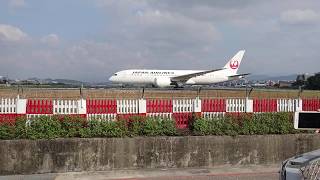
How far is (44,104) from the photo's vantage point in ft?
38.4

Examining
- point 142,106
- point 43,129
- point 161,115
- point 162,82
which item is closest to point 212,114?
point 161,115

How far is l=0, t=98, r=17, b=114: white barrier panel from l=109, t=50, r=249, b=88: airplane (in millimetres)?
47530

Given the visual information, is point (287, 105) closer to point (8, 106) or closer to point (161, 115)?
point (161, 115)

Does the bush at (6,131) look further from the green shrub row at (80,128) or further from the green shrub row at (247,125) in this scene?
the green shrub row at (247,125)

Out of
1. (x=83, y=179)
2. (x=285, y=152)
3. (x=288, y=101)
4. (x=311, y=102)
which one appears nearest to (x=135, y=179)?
(x=83, y=179)

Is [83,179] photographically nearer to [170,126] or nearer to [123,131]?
[123,131]

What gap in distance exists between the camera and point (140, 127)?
1178 cm

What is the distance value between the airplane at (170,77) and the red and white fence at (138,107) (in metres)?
45.6

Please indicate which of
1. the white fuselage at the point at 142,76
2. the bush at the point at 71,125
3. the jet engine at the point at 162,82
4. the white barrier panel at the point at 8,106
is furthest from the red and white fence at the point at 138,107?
→ the white fuselage at the point at 142,76

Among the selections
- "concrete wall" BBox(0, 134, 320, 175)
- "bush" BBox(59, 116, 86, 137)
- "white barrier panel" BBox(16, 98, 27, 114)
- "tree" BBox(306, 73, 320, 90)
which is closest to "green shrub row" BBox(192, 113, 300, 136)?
"concrete wall" BBox(0, 134, 320, 175)

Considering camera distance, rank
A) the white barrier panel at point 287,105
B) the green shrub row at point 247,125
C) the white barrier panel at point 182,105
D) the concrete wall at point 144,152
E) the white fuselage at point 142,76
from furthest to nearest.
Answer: the white fuselage at point 142,76, the white barrier panel at point 287,105, the white barrier panel at point 182,105, the green shrub row at point 247,125, the concrete wall at point 144,152

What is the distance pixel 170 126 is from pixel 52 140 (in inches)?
111

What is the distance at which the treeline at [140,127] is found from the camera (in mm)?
10984

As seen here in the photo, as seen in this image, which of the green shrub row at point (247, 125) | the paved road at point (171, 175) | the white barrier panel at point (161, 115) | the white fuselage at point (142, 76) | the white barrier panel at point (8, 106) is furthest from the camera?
the white fuselage at point (142, 76)
